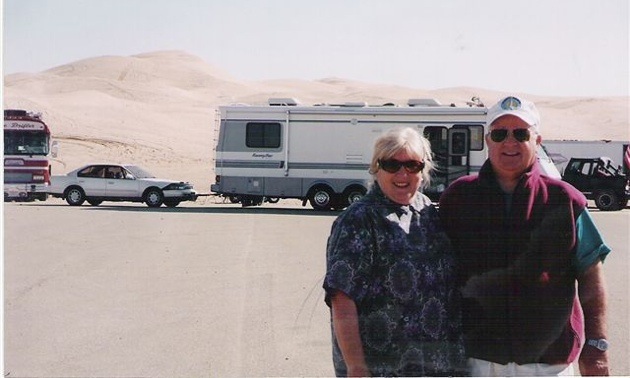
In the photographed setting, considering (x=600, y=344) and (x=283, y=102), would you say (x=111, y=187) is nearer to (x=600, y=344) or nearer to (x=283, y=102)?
(x=283, y=102)

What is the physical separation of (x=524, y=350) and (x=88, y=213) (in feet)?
45.7

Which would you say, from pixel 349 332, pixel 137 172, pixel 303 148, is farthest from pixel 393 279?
pixel 137 172

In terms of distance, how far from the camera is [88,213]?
51.6 feet

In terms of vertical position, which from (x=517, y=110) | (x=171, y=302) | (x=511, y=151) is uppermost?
(x=517, y=110)

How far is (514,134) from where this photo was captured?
2.83 metres

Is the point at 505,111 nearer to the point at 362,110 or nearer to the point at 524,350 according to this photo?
the point at 524,350

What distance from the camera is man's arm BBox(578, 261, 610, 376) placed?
279 centimetres

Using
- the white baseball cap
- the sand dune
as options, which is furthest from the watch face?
the sand dune

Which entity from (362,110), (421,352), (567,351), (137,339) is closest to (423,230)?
(421,352)

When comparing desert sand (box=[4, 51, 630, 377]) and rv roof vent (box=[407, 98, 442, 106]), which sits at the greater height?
rv roof vent (box=[407, 98, 442, 106])

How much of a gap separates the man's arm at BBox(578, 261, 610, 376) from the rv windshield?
13663 mm

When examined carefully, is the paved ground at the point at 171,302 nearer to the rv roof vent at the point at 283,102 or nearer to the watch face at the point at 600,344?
the watch face at the point at 600,344

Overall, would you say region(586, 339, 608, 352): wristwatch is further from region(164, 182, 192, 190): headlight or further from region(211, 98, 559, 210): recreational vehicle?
region(164, 182, 192, 190): headlight

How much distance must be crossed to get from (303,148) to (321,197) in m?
1.16
